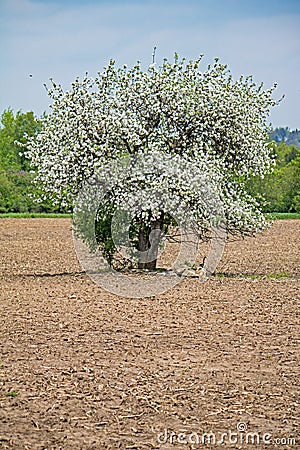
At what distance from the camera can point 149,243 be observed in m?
16.7

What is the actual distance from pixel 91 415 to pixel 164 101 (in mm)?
10242

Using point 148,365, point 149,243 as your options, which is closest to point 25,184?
point 149,243

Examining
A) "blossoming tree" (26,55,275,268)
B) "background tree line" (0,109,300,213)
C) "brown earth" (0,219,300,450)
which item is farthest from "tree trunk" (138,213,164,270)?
"background tree line" (0,109,300,213)

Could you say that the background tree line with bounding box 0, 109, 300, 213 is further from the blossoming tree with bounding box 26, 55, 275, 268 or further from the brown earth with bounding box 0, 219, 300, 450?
the brown earth with bounding box 0, 219, 300, 450

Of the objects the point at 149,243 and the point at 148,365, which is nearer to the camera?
the point at 148,365

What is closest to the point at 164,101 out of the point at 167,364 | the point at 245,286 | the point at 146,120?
the point at 146,120

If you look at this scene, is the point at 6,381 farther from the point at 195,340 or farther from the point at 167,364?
the point at 195,340

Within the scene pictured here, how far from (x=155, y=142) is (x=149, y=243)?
7.76 feet

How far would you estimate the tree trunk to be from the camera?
16.4 meters

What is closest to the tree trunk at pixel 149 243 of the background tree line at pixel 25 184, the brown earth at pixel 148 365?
the brown earth at pixel 148 365

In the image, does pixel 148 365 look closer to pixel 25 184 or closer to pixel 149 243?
pixel 149 243

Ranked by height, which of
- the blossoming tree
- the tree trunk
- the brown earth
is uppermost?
the blossoming tree

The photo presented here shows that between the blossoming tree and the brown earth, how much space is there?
1.73 m

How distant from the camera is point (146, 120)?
16062 mm
